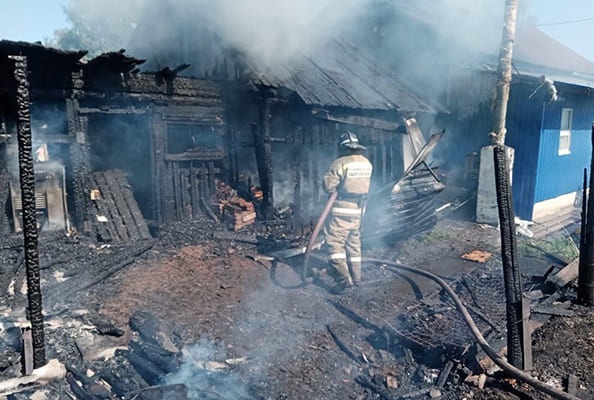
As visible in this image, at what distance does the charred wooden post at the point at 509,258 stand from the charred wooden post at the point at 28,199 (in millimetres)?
4076

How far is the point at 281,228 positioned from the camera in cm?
926

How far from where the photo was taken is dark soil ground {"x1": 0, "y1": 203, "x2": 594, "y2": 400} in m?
4.24

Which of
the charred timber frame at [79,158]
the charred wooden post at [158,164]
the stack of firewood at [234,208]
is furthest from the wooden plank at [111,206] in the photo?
the stack of firewood at [234,208]

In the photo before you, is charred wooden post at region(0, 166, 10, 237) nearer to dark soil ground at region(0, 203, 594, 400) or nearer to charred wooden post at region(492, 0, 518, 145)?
dark soil ground at region(0, 203, 594, 400)

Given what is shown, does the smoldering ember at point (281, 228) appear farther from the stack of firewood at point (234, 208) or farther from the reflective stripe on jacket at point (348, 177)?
the reflective stripe on jacket at point (348, 177)

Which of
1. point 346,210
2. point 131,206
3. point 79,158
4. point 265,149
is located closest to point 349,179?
point 346,210

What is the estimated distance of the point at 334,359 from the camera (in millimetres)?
4727

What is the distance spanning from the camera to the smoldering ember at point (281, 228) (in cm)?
426

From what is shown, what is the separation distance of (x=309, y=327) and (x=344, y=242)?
1.64 metres

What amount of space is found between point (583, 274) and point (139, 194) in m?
8.38

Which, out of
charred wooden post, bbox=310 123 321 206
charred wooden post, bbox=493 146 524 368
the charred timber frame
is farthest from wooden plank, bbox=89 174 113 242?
charred wooden post, bbox=493 146 524 368

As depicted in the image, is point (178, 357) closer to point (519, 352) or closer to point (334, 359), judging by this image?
point (334, 359)

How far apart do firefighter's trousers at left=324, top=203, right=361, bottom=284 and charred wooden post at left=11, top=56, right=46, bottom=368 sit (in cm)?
389

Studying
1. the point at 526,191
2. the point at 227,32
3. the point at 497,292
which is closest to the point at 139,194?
the point at 227,32
